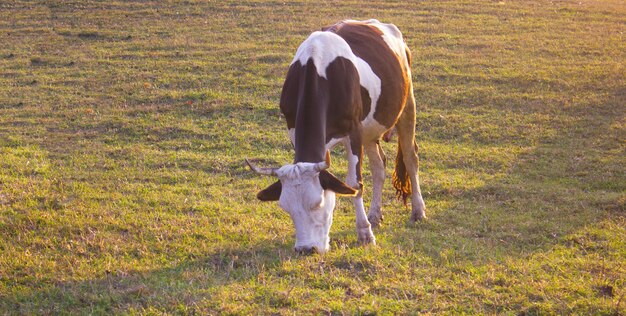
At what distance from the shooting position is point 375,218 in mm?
8820

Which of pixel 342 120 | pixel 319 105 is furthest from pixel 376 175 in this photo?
pixel 319 105

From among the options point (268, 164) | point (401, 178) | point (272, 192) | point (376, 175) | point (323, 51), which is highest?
point (323, 51)

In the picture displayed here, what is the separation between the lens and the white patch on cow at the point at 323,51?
23.8 ft

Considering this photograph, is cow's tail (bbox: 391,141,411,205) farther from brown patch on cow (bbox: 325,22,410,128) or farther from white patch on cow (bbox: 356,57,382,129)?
white patch on cow (bbox: 356,57,382,129)

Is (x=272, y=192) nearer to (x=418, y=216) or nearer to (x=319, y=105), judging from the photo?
(x=319, y=105)

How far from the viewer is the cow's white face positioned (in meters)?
6.55

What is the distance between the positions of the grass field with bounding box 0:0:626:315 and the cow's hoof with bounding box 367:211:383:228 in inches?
5.1

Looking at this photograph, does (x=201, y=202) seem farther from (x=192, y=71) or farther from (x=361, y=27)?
(x=192, y=71)

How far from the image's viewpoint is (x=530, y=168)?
11312 millimetres

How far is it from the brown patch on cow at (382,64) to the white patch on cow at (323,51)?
1.25 ft

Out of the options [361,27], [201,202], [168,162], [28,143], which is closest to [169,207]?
[201,202]

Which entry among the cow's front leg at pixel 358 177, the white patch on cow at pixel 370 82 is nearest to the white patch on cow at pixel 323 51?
the white patch on cow at pixel 370 82

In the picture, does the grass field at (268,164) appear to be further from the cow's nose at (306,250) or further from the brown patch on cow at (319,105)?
the brown patch on cow at (319,105)

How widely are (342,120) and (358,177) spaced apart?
2.21 feet
